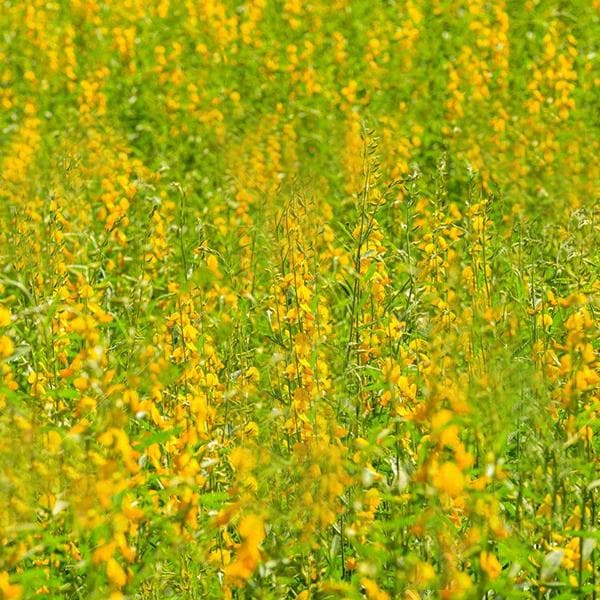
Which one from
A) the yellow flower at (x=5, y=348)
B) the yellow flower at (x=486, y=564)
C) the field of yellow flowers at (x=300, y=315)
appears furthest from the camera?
the yellow flower at (x=5, y=348)

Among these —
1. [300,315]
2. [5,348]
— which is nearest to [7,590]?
[5,348]

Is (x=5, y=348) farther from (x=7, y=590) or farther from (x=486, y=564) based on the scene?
(x=486, y=564)

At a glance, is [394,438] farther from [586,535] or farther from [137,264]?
[137,264]

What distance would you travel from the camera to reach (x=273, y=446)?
10.5 ft

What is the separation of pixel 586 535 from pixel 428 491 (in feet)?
1.68

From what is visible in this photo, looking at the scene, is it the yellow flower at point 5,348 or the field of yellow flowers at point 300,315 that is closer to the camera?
the field of yellow flowers at point 300,315

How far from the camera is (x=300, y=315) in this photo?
3.69m

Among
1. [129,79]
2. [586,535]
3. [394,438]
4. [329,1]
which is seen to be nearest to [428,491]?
[586,535]

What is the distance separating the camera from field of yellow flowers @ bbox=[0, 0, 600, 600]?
101 inches

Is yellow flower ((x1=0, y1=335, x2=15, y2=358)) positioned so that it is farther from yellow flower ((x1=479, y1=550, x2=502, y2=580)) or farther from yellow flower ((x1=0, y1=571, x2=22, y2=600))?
yellow flower ((x1=479, y1=550, x2=502, y2=580))

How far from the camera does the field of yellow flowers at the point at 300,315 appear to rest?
255 centimetres

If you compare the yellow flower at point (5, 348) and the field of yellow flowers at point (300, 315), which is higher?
the yellow flower at point (5, 348)

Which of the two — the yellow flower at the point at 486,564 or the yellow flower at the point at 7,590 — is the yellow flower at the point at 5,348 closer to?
the yellow flower at the point at 7,590

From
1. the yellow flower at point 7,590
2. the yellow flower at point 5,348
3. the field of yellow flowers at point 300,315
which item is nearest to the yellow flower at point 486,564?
the field of yellow flowers at point 300,315
